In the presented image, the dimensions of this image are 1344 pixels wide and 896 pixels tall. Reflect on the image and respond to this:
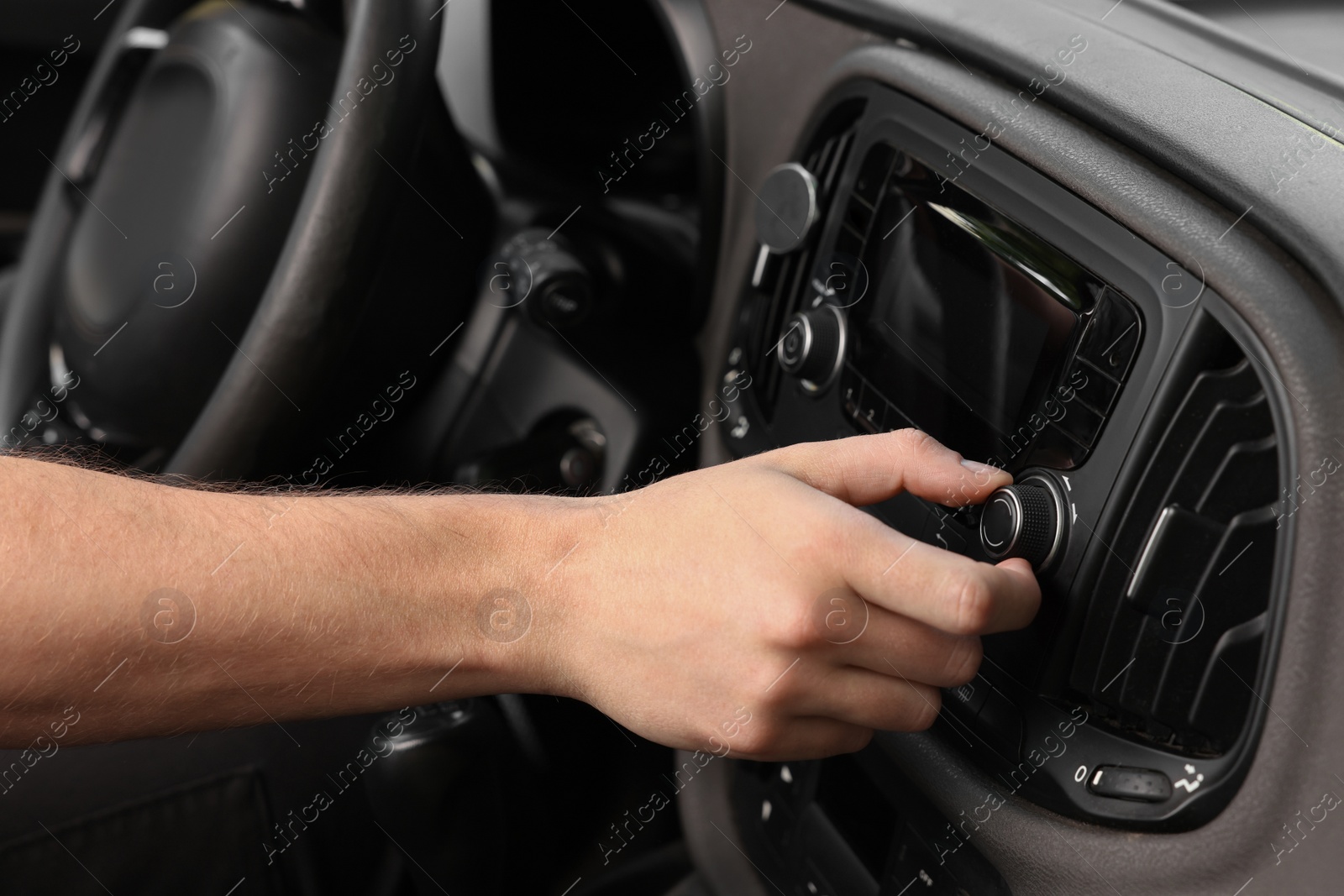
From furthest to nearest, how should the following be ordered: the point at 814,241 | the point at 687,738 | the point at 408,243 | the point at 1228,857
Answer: the point at 408,243 → the point at 814,241 → the point at 687,738 → the point at 1228,857

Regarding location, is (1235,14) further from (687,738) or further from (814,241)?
(687,738)

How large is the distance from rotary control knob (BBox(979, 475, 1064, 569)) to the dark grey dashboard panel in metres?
0.13

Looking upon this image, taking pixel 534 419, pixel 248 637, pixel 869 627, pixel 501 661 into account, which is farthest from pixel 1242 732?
pixel 534 419

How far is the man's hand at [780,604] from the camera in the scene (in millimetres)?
559

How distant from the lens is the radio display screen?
636 millimetres

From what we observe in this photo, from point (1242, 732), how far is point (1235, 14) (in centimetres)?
65

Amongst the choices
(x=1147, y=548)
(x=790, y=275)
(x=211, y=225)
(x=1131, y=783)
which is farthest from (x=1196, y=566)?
(x=211, y=225)

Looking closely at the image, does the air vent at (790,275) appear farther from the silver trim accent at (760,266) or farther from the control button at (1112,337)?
the control button at (1112,337)

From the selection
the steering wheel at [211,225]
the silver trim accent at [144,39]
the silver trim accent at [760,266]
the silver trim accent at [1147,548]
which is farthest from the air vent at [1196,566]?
the silver trim accent at [144,39]

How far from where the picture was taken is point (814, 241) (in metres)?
0.87

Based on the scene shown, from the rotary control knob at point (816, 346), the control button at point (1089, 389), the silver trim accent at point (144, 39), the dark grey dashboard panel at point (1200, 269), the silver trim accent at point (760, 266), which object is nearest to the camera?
the dark grey dashboard panel at point (1200, 269)

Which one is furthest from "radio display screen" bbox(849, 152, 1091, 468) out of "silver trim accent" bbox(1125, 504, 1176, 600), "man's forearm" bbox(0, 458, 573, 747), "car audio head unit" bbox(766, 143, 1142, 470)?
"man's forearm" bbox(0, 458, 573, 747)

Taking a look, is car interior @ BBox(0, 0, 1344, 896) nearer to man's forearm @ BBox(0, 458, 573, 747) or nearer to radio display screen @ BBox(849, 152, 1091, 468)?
radio display screen @ BBox(849, 152, 1091, 468)

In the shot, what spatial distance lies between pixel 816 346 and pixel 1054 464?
0.24 m
